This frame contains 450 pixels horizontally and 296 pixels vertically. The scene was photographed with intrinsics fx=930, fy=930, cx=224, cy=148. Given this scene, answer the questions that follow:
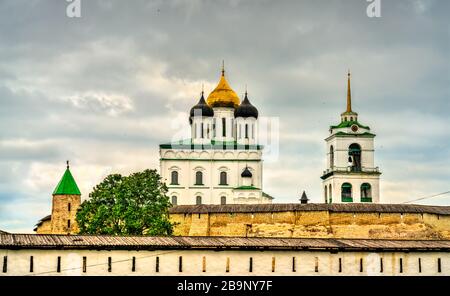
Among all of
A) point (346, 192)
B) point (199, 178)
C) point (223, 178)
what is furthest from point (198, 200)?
point (346, 192)

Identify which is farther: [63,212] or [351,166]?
[351,166]

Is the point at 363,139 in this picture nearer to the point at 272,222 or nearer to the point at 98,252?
the point at 272,222

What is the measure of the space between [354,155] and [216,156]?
935 cm

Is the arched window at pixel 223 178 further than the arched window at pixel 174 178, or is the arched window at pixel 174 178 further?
the arched window at pixel 223 178

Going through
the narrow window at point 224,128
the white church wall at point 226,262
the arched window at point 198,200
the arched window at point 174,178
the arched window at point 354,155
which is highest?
the narrow window at point 224,128

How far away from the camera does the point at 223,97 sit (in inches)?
2584

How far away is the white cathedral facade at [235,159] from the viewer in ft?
197

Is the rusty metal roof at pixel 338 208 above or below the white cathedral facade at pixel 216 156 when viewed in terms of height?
below

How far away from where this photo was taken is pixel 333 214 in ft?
138

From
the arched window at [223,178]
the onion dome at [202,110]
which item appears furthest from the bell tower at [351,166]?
the onion dome at [202,110]

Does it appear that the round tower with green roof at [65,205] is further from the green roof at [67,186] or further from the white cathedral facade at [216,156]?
the white cathedral facade at [216,156]

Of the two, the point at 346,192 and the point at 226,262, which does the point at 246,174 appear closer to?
the point at 346,192

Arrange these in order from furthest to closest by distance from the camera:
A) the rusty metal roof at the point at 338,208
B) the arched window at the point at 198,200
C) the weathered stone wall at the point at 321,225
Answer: the arched window at the point at 198,200, the rusty metal roof at the point at 338,208, the weathered stone wall at the point at 321,225

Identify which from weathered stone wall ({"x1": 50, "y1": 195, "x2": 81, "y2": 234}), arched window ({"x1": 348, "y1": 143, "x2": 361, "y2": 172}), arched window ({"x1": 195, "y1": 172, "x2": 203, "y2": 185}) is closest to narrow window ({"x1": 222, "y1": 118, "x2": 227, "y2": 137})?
arched window ({"x1": 195, "y1": 172, "x2": 203, "y2": 185})
